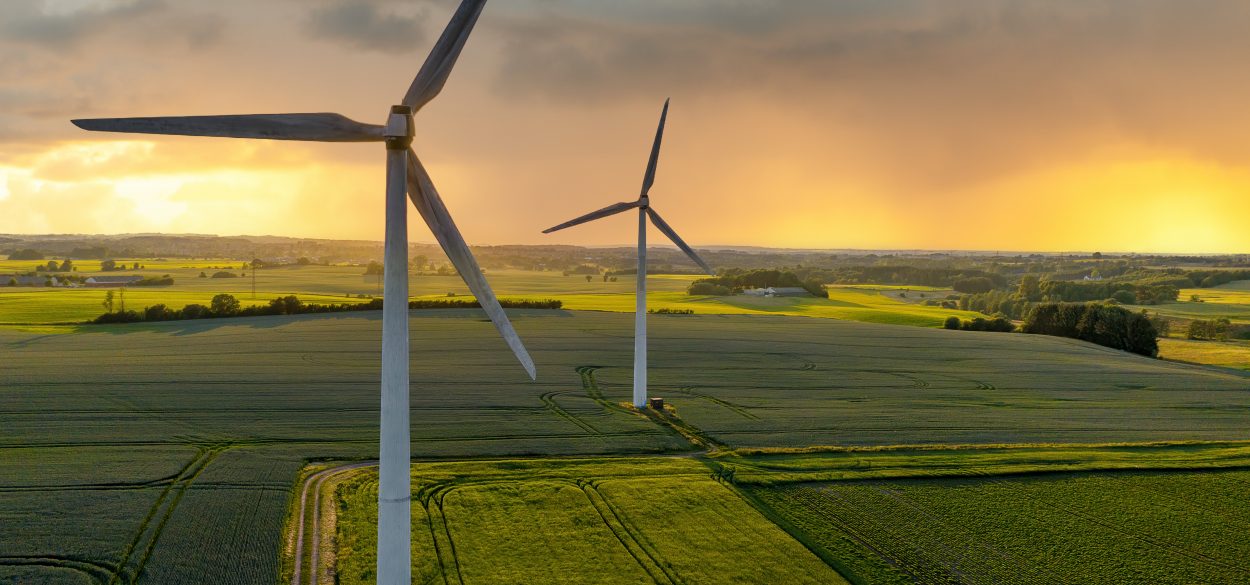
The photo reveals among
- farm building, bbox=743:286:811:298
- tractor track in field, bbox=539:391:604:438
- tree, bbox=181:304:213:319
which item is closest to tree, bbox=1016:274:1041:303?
farm building, bbox=743:286:811:298

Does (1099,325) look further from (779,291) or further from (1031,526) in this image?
(1031,526)

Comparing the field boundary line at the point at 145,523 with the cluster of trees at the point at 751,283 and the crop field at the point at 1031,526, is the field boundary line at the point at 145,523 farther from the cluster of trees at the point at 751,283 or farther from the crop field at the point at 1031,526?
the cluster of trees at the point at 751,283

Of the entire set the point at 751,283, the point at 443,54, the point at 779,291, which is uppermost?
the point at 443,54

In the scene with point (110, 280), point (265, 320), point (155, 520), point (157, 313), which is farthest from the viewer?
point (110, 280)

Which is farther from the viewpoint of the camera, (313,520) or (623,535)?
(313,520)

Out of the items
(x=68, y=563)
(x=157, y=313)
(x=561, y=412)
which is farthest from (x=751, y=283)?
(x=68, y=563)

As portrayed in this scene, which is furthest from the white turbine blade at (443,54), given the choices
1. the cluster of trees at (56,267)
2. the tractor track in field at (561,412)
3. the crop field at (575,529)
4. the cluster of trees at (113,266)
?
the cluster of trees at (113,266)

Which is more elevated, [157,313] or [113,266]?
[113,266]
